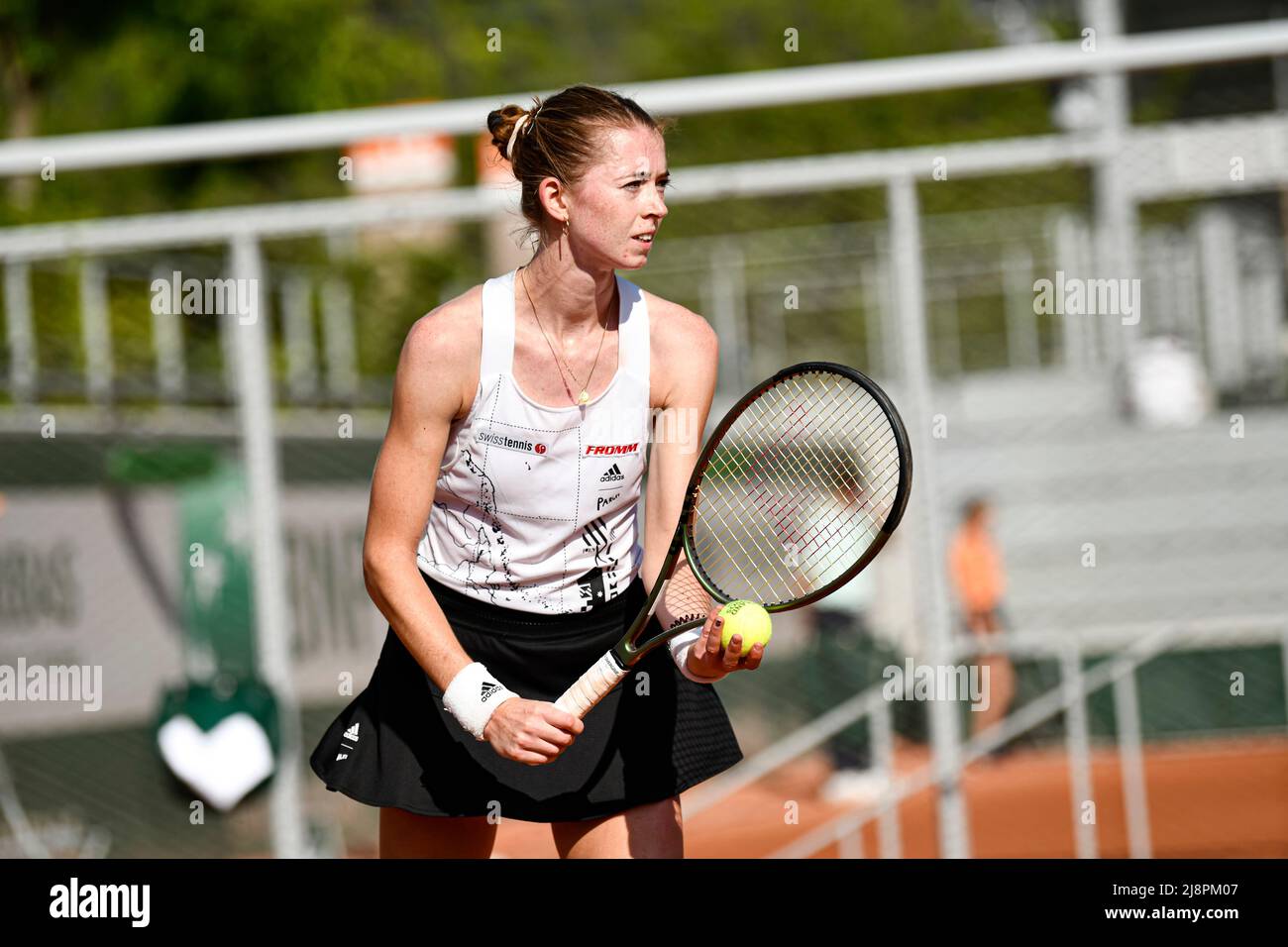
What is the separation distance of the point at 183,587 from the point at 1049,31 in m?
24.7

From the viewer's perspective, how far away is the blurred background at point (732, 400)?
5.27 meters

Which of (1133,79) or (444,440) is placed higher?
(1133,79)

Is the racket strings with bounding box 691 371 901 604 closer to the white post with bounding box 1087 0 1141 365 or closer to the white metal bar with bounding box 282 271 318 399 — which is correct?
the white post with bounding box 1087 0 1141 365

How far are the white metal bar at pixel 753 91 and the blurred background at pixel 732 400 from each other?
15 mm

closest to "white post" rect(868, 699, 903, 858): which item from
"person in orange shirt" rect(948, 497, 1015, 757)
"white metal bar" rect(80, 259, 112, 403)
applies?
"person in orange shirt" rect(948, 497, 1015, 757)

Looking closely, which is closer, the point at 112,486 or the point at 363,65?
the point at 112,486

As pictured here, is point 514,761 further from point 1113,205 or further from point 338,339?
point 338,339

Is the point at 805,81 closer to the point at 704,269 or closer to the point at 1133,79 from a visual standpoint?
the point at 704,269

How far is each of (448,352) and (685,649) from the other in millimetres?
745

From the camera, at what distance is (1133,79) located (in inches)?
851

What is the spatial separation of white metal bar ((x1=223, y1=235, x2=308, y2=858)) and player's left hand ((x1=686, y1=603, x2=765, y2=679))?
8.43 feet

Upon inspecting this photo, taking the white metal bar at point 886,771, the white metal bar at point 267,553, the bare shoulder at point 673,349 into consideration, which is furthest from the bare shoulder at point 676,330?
the white metal bar at point 886,771

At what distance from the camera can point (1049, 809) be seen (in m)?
8.82
